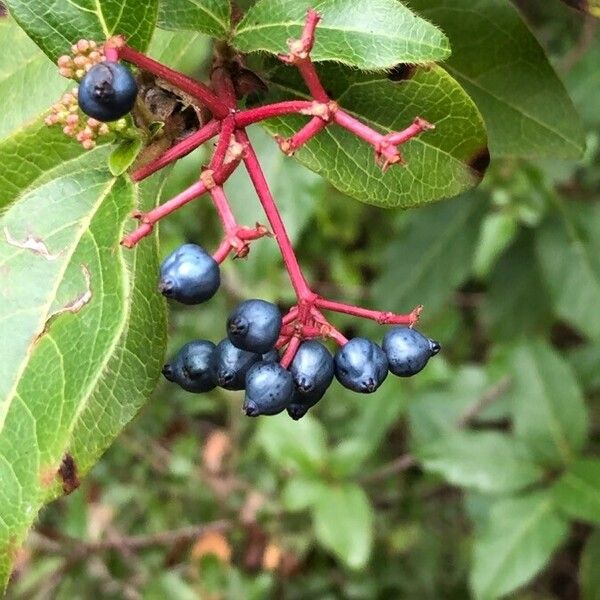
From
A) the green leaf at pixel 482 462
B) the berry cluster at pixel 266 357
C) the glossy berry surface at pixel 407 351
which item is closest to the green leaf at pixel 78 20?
the berry cluster at pixel 266 357

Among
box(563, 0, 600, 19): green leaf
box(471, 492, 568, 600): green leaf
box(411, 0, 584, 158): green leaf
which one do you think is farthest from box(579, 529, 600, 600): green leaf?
box(563, 0, 600, 19): green leaf

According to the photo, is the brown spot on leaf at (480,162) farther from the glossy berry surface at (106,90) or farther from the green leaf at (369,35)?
the glossy berry surface at (106,90)

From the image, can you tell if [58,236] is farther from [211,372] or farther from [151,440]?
[151,440]

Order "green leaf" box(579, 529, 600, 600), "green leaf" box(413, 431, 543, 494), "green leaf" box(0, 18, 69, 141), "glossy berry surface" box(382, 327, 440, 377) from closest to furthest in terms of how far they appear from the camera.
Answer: "glossy berry surface" box(382, 327, 440, 377)
"green leaf" box(0, 18, 69, 141)
"green leaf" box(413, 431, 543, 494)
"green leaf" box(579, 529, 600, 600)

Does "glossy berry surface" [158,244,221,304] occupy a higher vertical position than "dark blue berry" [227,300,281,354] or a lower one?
higher

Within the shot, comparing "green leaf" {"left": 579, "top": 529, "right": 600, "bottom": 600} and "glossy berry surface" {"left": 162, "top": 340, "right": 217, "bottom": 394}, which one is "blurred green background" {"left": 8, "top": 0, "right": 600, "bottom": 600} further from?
"glossy berry surface" {"left": 162, "top": 340, "right": 217, "bottom": 394}

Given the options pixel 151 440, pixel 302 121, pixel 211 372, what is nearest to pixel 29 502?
pixel 211 372
